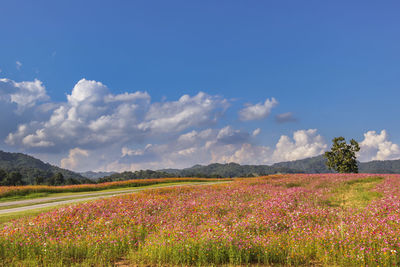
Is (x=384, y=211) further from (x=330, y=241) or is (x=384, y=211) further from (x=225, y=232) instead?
(x=225, y=232)

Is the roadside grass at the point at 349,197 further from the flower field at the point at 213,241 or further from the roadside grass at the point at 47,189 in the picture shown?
the roadside grass at the point at 47,189

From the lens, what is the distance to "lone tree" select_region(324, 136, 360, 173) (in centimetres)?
5593

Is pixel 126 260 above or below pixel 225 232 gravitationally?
below

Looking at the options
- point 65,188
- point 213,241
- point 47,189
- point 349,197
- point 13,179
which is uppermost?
point 213,241

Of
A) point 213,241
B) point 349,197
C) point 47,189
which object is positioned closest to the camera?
point 213,241

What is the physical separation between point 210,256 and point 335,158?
198 feet

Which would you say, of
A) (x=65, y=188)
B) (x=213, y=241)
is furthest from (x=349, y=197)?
(x=65, y=188)

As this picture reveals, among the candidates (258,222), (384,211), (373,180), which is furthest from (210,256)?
(373,180)

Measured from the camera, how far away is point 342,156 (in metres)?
57.6

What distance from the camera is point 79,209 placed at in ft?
46.3

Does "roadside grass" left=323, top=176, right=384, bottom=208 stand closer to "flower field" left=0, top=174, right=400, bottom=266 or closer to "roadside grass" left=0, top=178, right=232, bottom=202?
"flower field" left=0, top=174, right=400, bottom=266

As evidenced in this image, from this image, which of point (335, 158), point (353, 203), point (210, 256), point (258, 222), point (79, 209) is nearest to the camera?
point (210, 256)

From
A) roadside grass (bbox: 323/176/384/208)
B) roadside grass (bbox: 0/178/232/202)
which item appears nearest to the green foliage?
roadside grass (bbox: 0/178/232/202)

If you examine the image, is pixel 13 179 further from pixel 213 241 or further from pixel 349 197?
pixel 213 241
